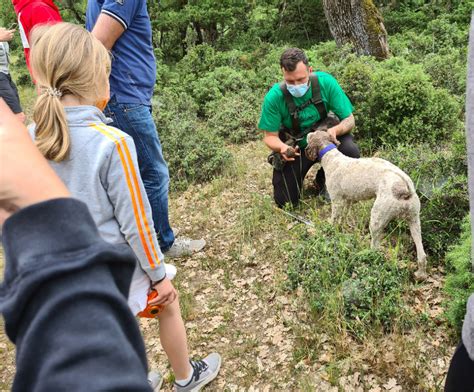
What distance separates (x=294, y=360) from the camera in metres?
3.27

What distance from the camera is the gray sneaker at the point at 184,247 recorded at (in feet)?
15.4

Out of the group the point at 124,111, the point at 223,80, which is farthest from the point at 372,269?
the point at 223,80

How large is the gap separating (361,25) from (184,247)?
619 centimetres

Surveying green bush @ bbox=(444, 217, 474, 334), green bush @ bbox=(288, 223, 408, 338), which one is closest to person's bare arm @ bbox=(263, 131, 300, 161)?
green bush @ bbox=(288, 223, 408, 338)

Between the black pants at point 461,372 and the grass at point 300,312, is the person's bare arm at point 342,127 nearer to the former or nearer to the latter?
the grass at point 300,312

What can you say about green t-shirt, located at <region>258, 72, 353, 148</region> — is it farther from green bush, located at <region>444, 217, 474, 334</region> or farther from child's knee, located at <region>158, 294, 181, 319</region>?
child's knee, located at <region>158, 294, 181, 319</region>

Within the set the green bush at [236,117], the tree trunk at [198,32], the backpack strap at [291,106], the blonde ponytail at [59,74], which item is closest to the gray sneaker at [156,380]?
the blonde ponytail at [59,74]

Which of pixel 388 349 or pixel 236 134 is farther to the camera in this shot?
pixel 236 134

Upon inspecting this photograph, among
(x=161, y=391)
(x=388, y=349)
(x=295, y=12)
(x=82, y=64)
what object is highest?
(x=82, y=64)

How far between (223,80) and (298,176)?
516 centimetres

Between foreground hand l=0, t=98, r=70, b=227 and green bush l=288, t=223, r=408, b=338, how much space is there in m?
2.95

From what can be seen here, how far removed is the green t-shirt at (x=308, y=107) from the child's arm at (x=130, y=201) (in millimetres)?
3143

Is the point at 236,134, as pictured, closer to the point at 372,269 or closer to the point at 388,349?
the point at 372,269

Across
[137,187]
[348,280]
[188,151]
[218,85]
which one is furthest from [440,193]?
[218,85]
